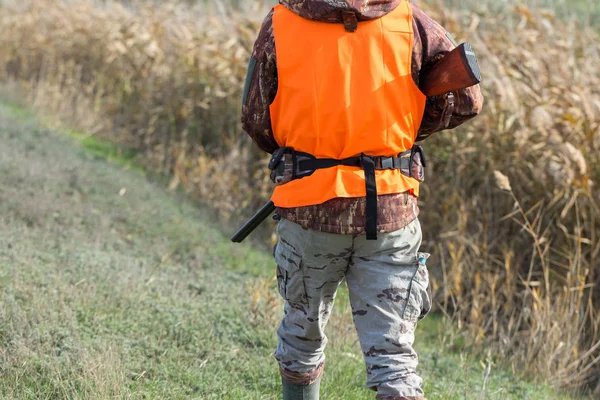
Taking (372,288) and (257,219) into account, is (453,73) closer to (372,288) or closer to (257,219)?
(372,288)

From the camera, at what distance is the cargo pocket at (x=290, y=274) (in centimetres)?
286

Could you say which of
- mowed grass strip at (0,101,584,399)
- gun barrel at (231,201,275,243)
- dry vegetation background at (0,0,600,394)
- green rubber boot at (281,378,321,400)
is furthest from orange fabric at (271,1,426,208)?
dry vegetation background at (0,0,600,394)

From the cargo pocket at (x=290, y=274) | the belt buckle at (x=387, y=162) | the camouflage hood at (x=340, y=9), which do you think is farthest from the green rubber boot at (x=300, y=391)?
the camouflage hood at (x=340, y=9)

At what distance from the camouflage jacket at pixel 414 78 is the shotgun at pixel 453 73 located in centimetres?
5

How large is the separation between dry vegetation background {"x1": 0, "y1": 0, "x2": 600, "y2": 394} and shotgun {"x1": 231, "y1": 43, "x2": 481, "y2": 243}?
5.17 feet

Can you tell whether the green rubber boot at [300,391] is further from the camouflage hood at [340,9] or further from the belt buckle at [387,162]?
the camouflage hood at [340,9]

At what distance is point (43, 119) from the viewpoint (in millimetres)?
8844

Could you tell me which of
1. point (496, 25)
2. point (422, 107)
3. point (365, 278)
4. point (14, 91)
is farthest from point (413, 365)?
point (14, 91)

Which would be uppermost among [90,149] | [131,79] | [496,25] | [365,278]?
[496,25]

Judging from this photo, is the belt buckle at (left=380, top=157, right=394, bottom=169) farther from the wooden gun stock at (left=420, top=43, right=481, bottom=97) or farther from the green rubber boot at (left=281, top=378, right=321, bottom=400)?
the green rubber boot at (left=281, top=378, right=321, bottom=400)

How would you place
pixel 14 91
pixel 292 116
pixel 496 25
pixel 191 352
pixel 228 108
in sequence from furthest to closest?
pixel 14 91 → pixel 228 108 → pixel 496 25 → pixel 191 352 → pixel 292 116

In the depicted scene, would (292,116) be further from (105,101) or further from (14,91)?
(14,91)

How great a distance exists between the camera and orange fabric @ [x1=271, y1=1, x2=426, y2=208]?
2.69m

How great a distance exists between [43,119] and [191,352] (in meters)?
5.79
